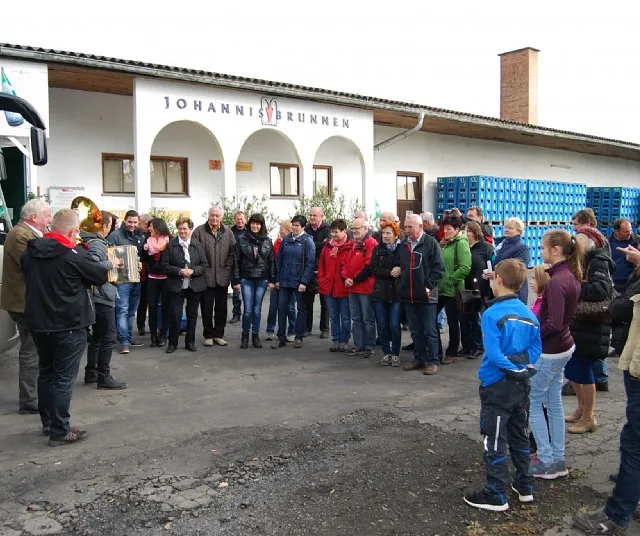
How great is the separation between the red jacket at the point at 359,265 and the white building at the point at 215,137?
4653mm

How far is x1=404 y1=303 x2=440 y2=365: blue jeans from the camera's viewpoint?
7430 millimetres

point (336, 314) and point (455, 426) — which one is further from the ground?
point (336, 314)

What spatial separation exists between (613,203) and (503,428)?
22.5m

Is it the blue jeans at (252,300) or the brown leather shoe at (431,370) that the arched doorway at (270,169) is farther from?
the brown leather shoe at (431,370)

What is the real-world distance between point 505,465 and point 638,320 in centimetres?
121

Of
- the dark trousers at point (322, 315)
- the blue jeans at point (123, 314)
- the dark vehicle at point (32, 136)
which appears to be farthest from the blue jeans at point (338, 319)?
the dark vehicle at point (32, 136)

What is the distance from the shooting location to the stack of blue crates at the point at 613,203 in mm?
23516

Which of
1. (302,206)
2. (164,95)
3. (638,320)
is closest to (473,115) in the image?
(302,206)

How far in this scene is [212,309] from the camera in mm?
9016

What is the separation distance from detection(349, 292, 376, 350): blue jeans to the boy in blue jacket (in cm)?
425

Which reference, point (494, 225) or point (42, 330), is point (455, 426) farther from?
point (494, 225)

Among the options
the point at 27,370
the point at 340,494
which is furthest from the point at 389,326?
the point at 27,370

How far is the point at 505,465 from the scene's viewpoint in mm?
3879

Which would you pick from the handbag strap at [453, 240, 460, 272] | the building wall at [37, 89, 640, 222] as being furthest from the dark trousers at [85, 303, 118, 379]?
the building wall at [37, 89, 640, 222]
